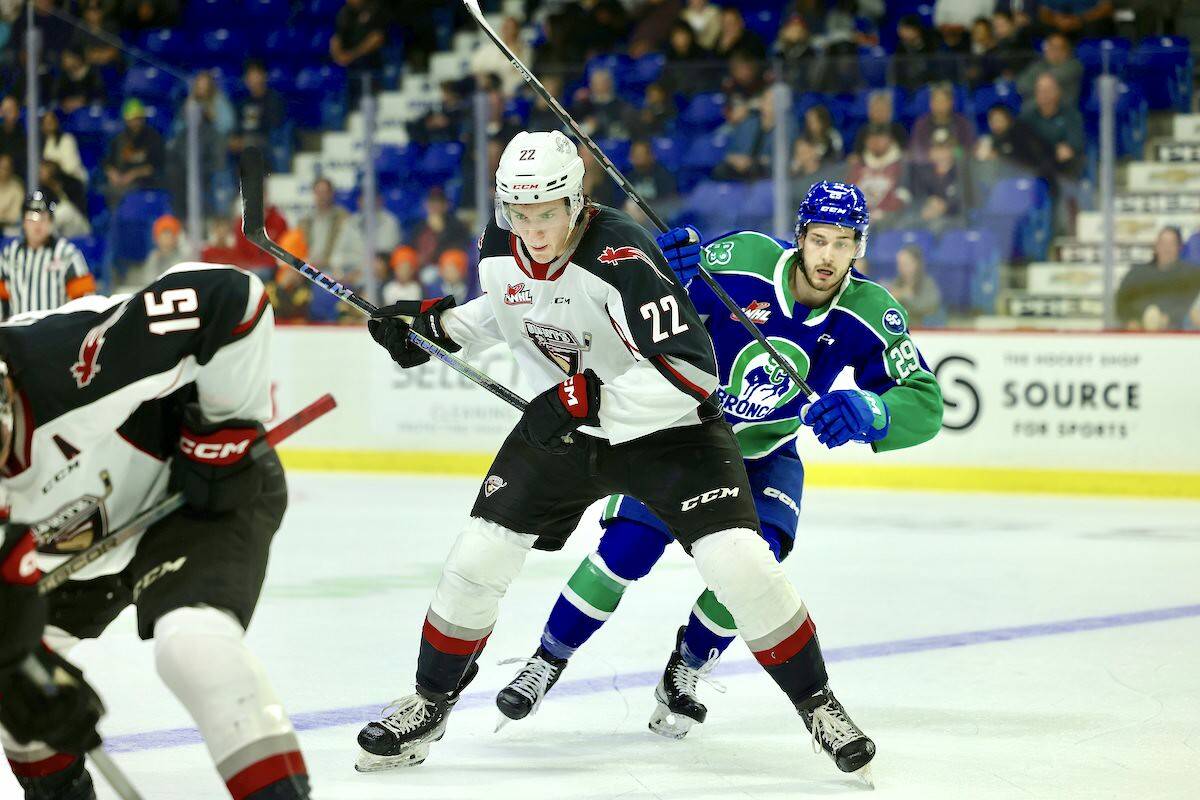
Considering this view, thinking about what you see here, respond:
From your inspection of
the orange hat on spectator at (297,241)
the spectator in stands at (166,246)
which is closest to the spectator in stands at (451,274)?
the orange hat on spectator at (297,241)

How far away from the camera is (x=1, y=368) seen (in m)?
2.31

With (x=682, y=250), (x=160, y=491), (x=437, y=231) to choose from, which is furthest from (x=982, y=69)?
(x=160, y=491)

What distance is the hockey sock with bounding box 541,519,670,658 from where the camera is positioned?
3693mm

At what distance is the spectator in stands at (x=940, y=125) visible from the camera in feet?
26.0

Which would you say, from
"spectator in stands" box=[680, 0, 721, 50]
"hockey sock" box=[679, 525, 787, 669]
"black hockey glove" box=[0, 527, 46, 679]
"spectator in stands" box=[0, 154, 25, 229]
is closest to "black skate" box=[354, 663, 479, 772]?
"hockey sock" box=[679, 525, 787, 669]

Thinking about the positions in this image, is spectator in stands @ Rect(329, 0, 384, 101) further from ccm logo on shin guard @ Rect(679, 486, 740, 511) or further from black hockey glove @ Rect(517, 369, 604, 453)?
ccm logo on shin guard @ Rect(679, 486, 740, 511)

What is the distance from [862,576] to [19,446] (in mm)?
3658

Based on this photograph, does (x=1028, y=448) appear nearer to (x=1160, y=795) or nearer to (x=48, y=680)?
(x=1160, y=795)

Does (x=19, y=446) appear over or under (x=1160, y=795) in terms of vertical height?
over

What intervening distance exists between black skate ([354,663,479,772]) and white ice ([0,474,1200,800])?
0.04 meters

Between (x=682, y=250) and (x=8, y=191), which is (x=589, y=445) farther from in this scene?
(x=8, y=191)

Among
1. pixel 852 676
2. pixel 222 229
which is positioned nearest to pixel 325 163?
pixel 222 229

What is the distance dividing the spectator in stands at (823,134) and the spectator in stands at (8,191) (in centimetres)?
432

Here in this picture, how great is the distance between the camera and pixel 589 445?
3.35m
